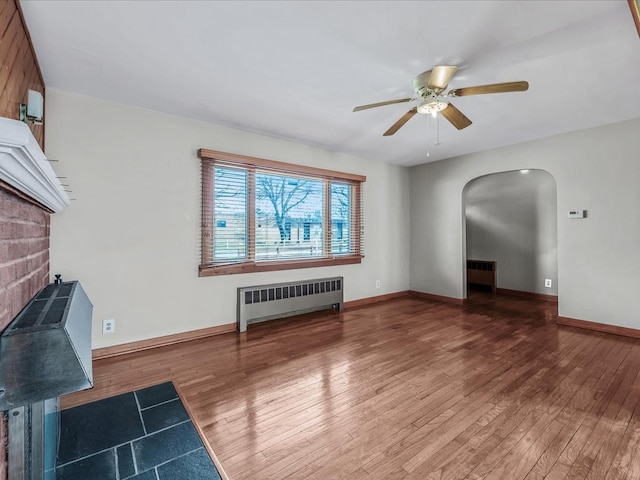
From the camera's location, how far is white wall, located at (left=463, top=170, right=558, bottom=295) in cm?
522

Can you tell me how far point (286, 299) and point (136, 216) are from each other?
2.03 meters

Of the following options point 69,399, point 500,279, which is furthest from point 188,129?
point 500,279

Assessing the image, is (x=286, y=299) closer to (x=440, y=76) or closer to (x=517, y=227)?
(x=440, y=76)

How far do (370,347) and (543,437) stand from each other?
5.16 ft

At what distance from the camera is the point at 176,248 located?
3180 mm

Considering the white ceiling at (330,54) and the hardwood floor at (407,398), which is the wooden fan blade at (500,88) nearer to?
the white ceiling at (330,54)

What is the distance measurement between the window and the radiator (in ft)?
0.88

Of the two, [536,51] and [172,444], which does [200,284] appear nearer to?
Result: [172,444]

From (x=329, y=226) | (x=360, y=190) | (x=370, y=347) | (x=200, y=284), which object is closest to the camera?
(x=370, y=347)

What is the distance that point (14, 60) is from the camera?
1624mm

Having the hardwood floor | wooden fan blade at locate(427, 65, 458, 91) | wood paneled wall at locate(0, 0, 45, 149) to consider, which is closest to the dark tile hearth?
the hardwood floor

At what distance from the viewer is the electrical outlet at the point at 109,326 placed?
278 centimetres

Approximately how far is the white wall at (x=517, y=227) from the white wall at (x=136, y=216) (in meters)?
4.34

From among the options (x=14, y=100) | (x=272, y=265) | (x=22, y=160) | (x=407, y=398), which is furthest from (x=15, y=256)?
(x=272, y=265)
